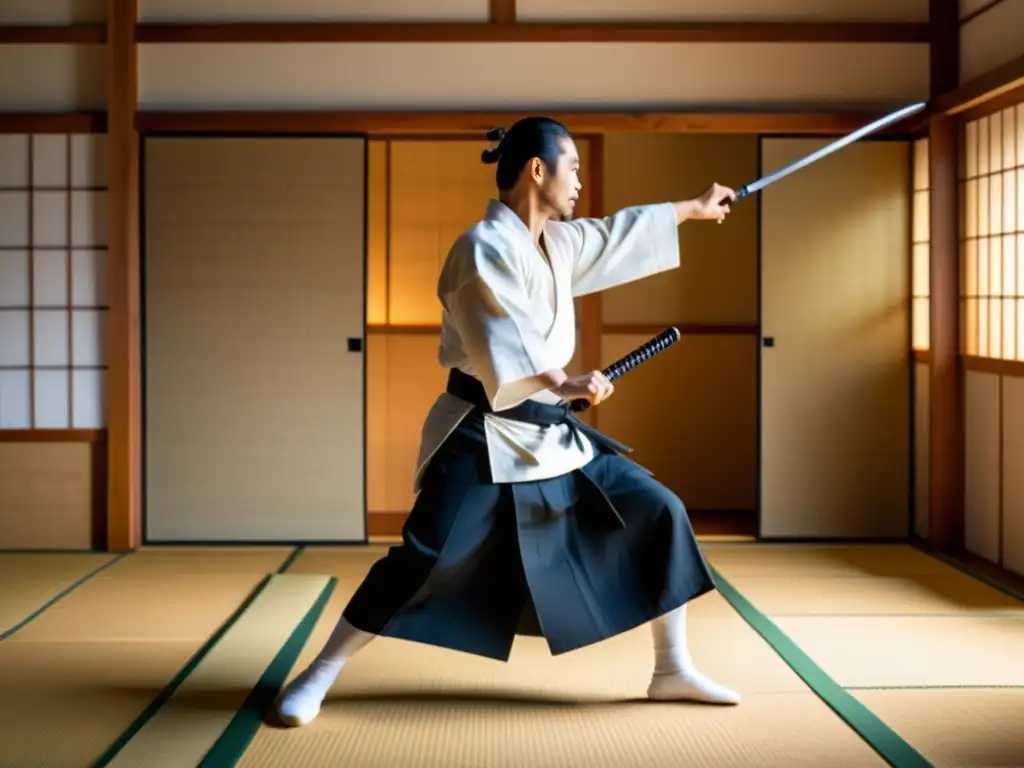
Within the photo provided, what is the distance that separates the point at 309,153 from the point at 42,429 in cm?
167

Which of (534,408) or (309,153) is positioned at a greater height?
(309,153)

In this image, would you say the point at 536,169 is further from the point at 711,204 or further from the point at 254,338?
the point at 254,338

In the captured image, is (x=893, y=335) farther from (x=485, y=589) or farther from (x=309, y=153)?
(x=485, y=589)

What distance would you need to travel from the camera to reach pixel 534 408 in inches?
125

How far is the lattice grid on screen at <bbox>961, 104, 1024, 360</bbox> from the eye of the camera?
4.87 m

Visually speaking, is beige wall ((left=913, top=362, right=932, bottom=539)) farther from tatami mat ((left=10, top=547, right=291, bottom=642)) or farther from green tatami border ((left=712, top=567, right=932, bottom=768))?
tatami mat ((left=10, top=547, right=291, bottom=642))

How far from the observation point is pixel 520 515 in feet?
10.2

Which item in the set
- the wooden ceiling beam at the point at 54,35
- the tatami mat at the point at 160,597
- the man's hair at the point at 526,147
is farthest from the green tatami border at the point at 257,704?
the wooden ceiling beam at the point at 54,35

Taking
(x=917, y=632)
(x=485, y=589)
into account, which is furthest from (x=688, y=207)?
(x=917, y=632)

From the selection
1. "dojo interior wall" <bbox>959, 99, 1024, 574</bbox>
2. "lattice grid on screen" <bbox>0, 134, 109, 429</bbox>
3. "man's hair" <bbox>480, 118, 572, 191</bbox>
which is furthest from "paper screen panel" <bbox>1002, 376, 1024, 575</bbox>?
"lattice grid on screen" <bbox>0, 134, 109, 429</bbox>

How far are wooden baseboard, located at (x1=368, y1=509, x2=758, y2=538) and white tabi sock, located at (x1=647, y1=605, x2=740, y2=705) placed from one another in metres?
2.64

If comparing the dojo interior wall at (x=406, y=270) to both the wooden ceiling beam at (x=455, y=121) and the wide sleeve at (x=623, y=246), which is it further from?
the wide sleeve at (x=623, y=246)

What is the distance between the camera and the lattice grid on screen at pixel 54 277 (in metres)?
5.59

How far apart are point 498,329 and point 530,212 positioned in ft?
1.24
